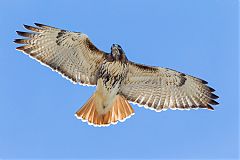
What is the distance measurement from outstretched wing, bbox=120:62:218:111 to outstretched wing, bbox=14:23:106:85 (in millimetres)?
880

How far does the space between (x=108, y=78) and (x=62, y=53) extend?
1204mm

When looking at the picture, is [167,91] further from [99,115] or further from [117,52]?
[117,52]

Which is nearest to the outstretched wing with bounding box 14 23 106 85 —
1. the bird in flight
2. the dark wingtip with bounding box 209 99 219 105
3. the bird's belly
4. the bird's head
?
the bird in flight

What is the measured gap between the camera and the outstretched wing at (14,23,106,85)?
13.8 m

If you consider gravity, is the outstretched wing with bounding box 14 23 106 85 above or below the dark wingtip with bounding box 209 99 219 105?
above

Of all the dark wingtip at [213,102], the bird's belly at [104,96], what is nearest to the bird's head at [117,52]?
the bird's belly at [104,96]

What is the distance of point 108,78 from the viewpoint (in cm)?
1369

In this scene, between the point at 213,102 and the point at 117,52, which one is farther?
the point at 213,102

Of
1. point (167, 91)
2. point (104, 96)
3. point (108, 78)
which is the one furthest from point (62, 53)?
point (167, 91)

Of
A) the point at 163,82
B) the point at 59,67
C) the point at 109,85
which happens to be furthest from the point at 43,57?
the point at 163,82

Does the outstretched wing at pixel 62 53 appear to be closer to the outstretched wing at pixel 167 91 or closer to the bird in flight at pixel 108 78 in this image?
the bird in flight at pixel 108 78

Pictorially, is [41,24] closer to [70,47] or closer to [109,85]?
[70,47]

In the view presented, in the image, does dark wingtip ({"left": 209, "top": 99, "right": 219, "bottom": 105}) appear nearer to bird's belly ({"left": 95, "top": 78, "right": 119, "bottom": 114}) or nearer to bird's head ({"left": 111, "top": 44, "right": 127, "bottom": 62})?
bird's belly ({"left": 95, "top": 78, "right": 119, "bottom": 114})

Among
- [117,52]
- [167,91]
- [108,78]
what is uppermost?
[117,52]
